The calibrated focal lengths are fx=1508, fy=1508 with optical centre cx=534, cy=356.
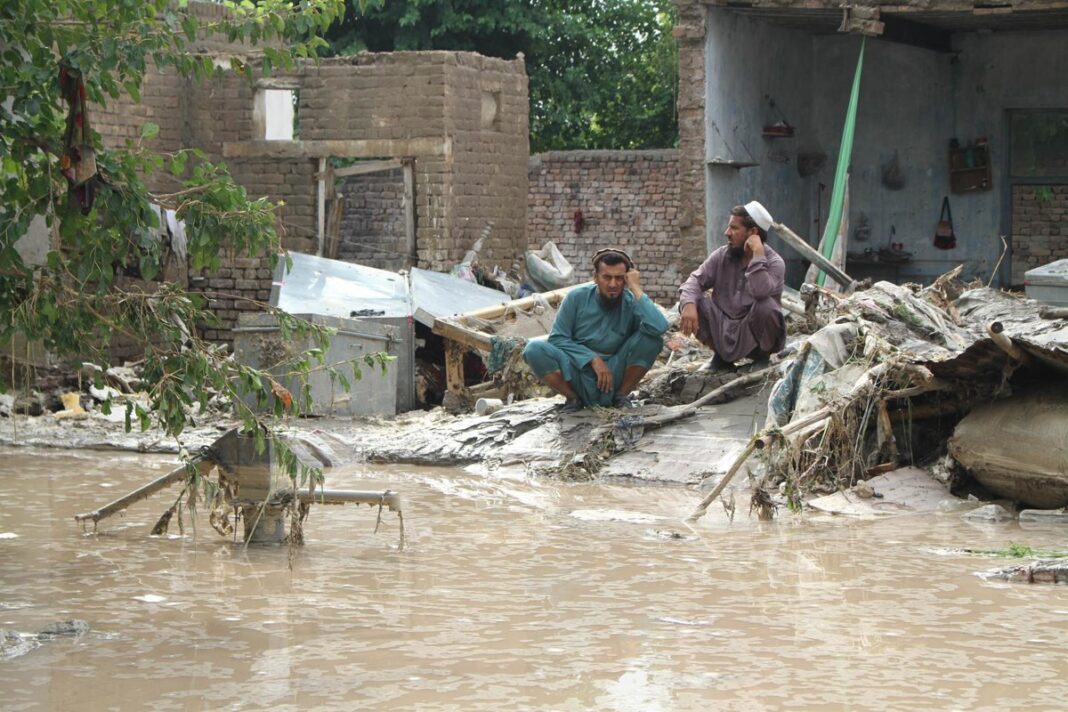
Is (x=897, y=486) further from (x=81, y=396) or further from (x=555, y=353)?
(x=81, y=396)

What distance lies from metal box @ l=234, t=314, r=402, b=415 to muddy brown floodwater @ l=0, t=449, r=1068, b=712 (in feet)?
10.4

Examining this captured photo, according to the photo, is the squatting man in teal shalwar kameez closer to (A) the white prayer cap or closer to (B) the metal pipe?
(A) the white prayer cap

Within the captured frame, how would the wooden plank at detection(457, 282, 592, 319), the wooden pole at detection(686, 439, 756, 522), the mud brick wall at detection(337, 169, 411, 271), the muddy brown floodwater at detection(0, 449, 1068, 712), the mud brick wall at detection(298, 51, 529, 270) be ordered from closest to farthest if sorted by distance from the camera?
the muddy brown floodwater at detection(0, 449, 1068, 712) → the wooden pole at detection(686, 439, 756, 522) → the wooden plank at detection(457, 282, 592, 319) → the mud brick wall at detection(298, 51, 529, 270) → the mud brick wall at detection(337, 169, 411, 271)

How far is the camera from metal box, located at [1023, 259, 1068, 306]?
1085 centimetres

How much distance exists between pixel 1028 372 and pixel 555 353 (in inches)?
118

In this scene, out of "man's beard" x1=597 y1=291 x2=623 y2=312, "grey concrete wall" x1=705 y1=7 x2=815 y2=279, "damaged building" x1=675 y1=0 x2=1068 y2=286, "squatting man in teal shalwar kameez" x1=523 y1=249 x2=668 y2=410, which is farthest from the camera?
"damaged building" x1=675 y1=0 x2=1068 y2=286

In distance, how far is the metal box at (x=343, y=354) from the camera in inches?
441

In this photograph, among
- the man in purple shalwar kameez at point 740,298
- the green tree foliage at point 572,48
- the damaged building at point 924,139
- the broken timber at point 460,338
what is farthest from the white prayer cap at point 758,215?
the green tree foliage at point 572,48

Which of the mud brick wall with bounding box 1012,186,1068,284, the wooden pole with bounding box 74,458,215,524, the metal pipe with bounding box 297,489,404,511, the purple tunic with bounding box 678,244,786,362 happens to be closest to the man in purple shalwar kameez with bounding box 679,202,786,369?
the purple tunic with bounding box 678,244,786,362

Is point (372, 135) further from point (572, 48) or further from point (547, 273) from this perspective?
point (572, 48)

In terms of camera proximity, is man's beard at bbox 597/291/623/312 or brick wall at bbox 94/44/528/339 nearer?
man's beard at bbox 597/291/623/312

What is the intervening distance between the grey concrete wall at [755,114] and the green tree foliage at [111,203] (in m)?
8.67

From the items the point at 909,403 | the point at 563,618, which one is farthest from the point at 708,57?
the point at 563,618

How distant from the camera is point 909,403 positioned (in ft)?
26.9
